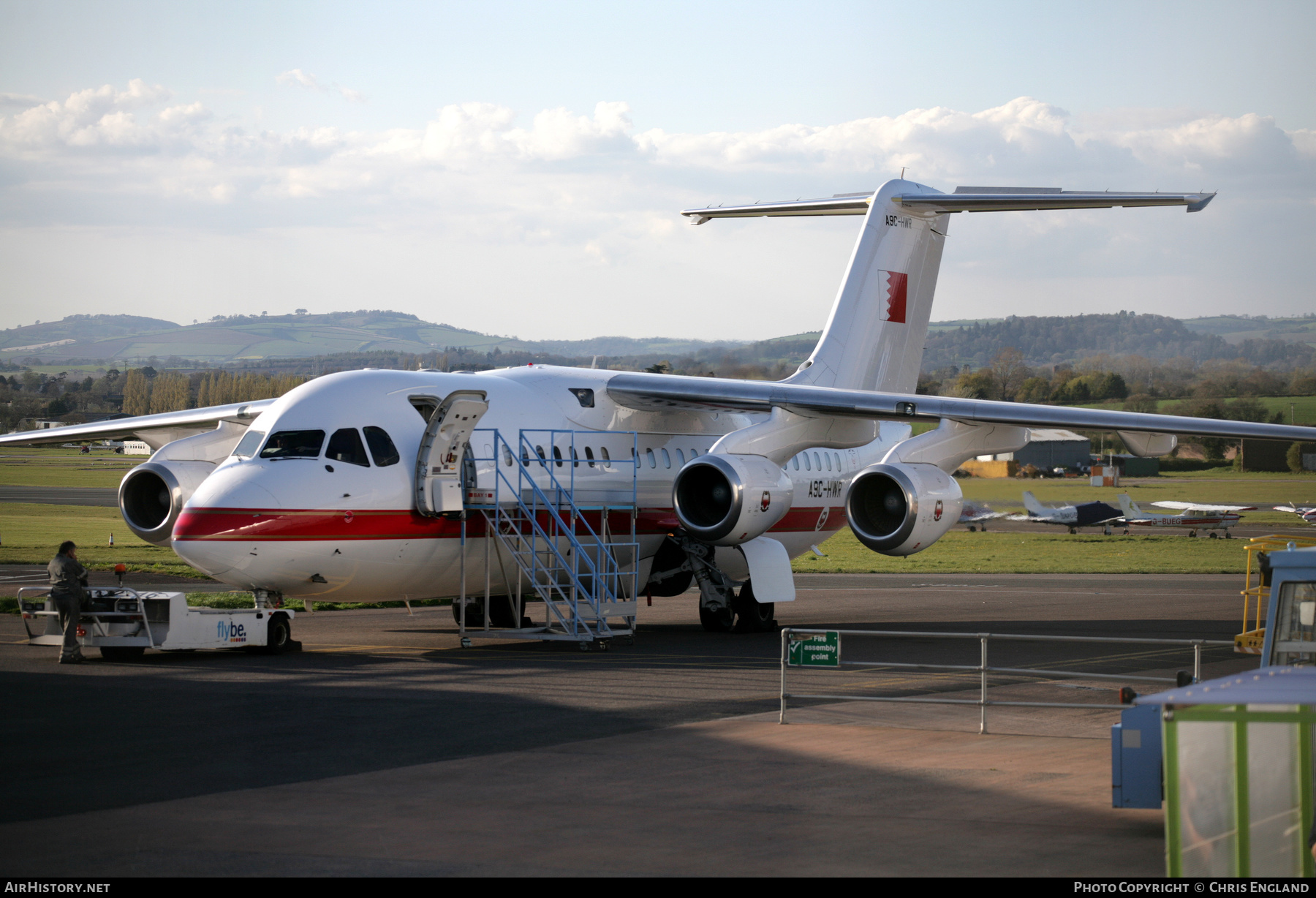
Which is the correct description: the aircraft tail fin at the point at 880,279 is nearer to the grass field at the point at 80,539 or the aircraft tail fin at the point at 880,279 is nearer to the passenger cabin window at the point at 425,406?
the passenger cabin window at the point at 425,406

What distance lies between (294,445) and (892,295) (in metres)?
12.7

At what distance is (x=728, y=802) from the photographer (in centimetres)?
909

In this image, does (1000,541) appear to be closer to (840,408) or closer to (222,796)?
(840,408)

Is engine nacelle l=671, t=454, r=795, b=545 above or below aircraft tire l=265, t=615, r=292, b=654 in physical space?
above

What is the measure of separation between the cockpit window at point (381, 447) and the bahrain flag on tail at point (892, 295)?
11081mm

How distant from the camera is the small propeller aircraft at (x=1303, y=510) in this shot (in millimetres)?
54763

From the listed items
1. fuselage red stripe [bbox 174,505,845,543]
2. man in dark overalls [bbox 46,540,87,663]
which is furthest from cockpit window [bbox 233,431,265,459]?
man in dark overalls [bbox 46,540,87,663]

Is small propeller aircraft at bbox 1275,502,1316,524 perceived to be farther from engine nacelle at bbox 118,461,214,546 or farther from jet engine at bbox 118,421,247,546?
engine nacelle at bbox 118,461,214,546

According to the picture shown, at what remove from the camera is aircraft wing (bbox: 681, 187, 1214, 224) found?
20531mm

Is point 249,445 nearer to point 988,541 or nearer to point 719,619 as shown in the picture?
point 719,619

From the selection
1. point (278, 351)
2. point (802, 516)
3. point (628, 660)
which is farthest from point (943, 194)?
point (278, 351)

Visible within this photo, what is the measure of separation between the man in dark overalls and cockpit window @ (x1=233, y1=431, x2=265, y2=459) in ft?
7.62

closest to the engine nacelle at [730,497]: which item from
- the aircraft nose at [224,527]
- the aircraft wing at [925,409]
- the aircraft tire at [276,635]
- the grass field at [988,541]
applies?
the aircraft wing at [925,409]

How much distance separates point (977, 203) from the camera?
23000 millimetres
